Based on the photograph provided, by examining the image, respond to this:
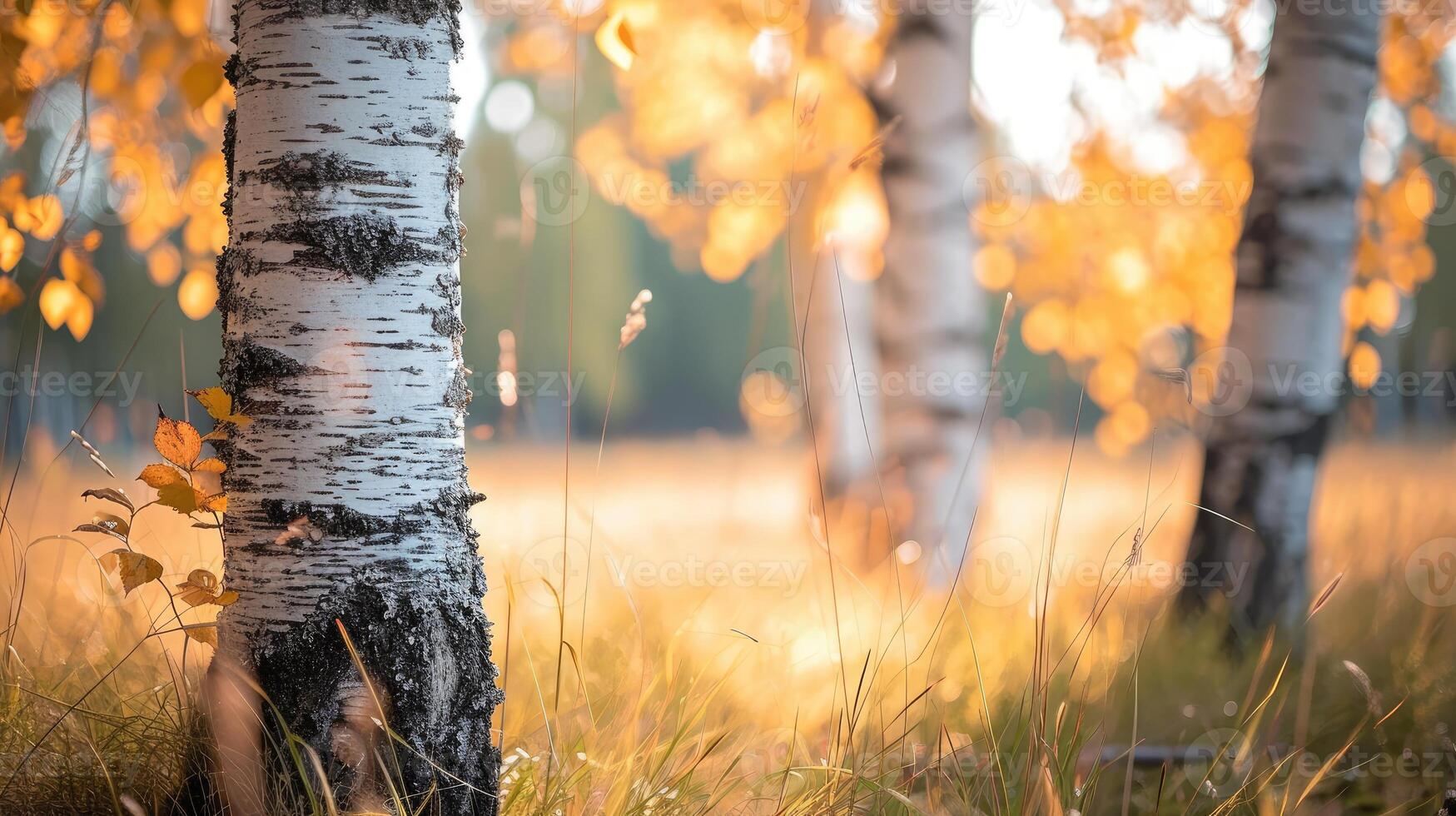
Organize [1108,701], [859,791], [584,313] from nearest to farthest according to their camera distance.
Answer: [1108,701] → [859,791] → [584,313]

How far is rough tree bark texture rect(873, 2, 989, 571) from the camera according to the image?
2.75m

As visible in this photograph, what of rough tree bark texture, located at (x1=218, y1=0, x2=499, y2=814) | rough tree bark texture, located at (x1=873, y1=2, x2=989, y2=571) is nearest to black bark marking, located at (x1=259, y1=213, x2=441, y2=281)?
rough tree bark texture, located at (x1=218, y1=0, x2=499, y2=814)

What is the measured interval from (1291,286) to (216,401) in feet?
8.07

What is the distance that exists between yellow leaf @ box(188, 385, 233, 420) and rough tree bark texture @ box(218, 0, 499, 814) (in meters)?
0.05

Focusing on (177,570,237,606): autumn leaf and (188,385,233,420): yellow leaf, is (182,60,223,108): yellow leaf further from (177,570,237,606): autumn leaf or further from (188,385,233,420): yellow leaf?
(177,570,237,606): autumn leaf

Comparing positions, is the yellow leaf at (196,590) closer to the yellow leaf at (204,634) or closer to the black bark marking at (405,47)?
the yellow leaf at (204,634)

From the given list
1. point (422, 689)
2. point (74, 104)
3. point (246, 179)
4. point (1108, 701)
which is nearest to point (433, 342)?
point (246, 179)

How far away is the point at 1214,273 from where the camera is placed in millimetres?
4402

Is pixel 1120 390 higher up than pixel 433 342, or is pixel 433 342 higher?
pixel 433 342

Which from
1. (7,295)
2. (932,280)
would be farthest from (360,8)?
(932,280)

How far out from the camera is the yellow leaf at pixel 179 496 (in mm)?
1019

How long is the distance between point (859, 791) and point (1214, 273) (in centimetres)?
406

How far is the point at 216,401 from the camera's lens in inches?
40.0

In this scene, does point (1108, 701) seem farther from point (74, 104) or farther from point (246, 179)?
point (74, 104)
